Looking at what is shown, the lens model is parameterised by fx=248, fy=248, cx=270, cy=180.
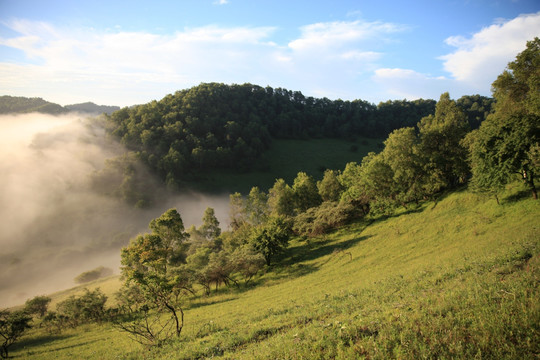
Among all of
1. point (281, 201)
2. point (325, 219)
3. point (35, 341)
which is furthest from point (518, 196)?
point (35, 341)

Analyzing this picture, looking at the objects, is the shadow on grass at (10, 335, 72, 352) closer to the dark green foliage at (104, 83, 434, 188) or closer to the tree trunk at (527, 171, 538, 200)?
the tree trunk at (527, 171, 538, 200)

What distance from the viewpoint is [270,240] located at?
49.0m

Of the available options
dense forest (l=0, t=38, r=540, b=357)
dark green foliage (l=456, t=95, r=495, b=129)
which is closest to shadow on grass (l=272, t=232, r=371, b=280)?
dense forest (l=0, t=38, r=540, b=357)

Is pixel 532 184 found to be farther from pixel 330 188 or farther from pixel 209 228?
pixel 209 228

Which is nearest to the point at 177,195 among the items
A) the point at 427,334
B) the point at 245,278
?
the point at 245,278

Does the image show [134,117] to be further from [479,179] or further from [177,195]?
[479,179]

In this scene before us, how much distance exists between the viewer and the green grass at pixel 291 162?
12550 centimetres

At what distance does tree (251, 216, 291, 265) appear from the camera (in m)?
48.7

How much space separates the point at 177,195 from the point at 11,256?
5512 cm

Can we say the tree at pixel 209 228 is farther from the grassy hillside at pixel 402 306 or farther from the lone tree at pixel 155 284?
the grassy hillside at pixel 402 306

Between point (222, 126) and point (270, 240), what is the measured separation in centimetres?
11580

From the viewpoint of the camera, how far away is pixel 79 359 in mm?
22828

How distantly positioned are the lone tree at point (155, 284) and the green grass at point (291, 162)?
64673mm

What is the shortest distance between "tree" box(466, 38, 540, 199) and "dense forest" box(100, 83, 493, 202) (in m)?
84.5
